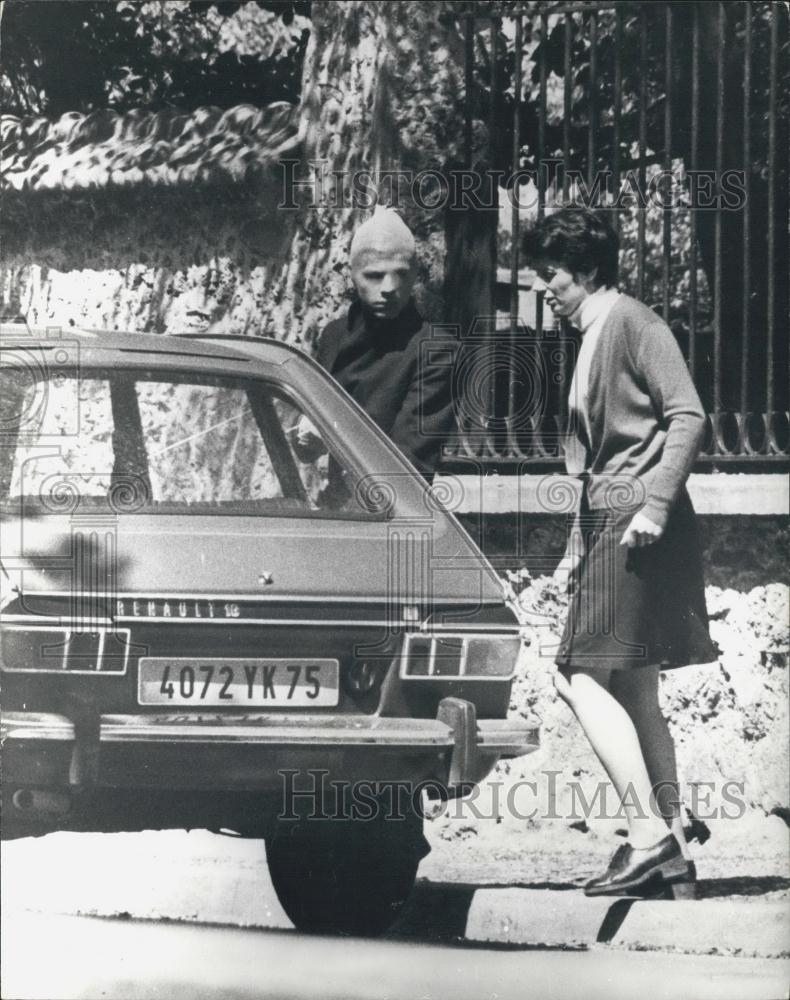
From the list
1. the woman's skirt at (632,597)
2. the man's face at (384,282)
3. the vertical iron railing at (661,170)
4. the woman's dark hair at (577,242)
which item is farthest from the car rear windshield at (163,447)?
the woman's dark hair at (577,242)

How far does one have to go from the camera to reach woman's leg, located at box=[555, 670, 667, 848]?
5.43 m

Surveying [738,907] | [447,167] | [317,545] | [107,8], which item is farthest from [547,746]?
[107,8]

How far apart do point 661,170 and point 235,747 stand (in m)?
2.57

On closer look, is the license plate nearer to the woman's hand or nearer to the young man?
the young man

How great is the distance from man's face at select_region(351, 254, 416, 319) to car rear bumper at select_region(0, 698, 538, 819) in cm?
158

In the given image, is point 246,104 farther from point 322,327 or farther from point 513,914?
point 513,914

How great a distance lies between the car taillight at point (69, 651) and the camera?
4.63 metres

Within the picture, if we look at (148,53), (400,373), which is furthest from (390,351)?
(148,53)

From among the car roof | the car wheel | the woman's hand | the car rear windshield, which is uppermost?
the car roof

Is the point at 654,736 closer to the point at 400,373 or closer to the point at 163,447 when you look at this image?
the point at 400,373

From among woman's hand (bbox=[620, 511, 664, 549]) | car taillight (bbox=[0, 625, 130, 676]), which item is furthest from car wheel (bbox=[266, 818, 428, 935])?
woman's hand (bbox=[620, 511, 664, 549])

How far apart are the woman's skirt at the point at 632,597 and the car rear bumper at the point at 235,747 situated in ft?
2.49

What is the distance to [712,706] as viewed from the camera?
5496mm

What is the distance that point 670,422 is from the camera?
5344mm
